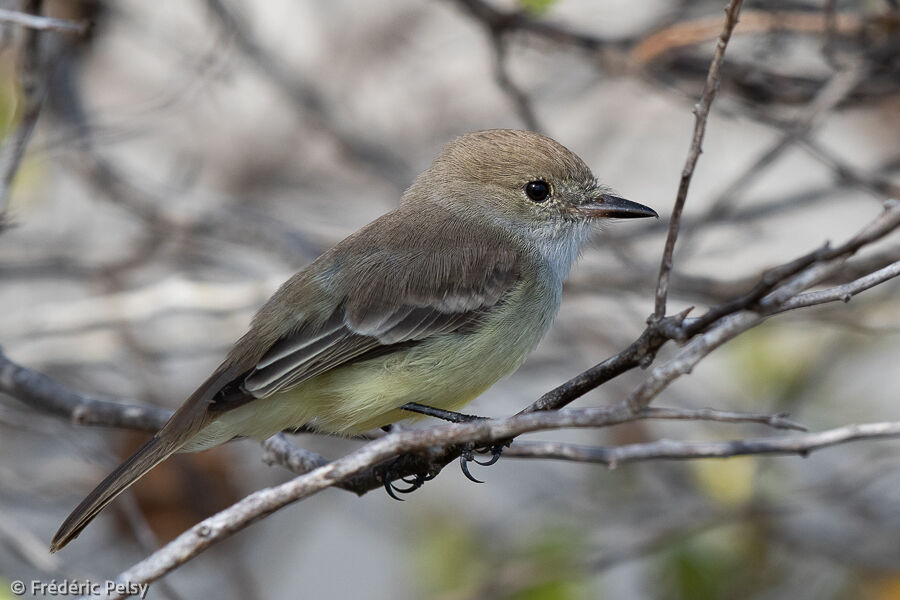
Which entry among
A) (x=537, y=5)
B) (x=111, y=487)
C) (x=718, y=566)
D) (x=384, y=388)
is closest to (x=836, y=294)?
(x=384, y=388)

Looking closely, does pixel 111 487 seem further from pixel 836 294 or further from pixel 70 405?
pixel 836 294

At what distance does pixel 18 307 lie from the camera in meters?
6.77

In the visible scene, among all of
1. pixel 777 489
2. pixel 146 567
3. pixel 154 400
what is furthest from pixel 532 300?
pixel 154 400

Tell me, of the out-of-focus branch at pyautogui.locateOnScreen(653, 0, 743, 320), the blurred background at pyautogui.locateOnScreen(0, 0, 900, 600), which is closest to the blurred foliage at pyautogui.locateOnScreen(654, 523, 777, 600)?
the blurred background at pyautogui.locateOnScreen(0, 0, 900, 600)

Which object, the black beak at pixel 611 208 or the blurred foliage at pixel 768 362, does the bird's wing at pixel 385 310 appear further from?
the blurred foliage at pixel 768 362

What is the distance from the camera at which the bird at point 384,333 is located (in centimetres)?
321

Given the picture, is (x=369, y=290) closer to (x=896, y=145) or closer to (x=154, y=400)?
(x=154, y=400)

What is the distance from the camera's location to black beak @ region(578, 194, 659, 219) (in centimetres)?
378

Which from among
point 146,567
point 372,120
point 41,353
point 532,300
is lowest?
point 146,567

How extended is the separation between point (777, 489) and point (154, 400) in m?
3.19

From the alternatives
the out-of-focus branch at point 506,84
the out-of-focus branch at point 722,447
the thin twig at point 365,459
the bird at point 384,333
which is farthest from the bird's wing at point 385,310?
the out-of-focus branch at point 506,84

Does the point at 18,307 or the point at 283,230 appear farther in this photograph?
the point at 18,307

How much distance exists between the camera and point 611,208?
153 inches

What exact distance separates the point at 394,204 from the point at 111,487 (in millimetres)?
4104
